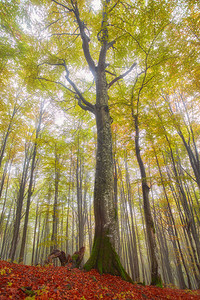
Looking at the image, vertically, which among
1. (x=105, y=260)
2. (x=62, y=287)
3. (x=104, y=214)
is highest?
(x=104, y=214)

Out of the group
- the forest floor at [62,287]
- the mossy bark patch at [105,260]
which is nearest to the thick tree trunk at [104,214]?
the mossy bark patch at [105,260]

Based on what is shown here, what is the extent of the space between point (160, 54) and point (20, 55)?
618 cm

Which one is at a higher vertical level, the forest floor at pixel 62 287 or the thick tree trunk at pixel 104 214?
the thick tree trunk at pixel 104 214

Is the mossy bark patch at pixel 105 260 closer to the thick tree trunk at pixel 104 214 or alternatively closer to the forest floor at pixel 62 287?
the thick tree trunk at pixel 104 214

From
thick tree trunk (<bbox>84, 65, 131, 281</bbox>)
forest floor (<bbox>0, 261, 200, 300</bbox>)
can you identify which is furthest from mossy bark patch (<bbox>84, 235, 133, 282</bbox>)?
forest floor (<bbox>0, 261, 200, 300</bbox>)

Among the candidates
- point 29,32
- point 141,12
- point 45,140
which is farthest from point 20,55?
point 141,12

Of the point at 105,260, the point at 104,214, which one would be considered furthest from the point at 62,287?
the point at 104,214

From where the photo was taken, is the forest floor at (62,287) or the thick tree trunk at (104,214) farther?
the thick tree trunk at (104,214)

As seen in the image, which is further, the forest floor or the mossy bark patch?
the mossy bark patch

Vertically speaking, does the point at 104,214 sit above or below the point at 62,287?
above

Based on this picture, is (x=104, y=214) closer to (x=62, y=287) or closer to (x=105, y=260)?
(x=105, y=260)

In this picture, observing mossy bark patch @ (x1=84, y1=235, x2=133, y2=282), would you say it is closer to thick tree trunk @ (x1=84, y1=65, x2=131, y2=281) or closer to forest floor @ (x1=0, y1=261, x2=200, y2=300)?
thick tree trunk @ (x1=84, y1=65, x2=131, y2=281)

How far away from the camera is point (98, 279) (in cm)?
285

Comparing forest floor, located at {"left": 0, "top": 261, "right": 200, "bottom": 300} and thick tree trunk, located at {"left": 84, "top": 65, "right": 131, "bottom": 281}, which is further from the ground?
thick tree trunk, located at {"left": 84, "top": 65, "right": 131, "bottom": 281}
